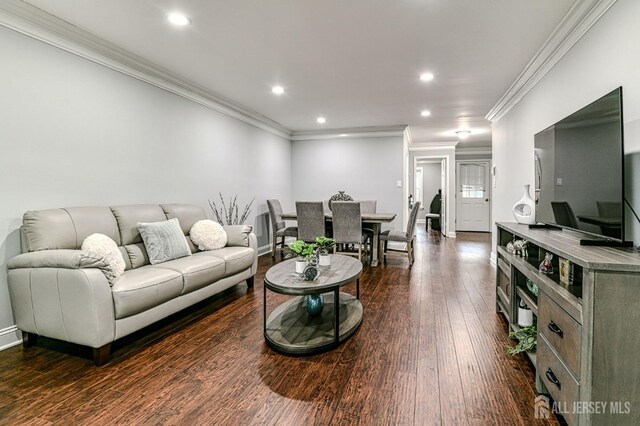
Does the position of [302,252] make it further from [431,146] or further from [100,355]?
[431,146]

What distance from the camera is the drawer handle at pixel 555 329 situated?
156 centimetres

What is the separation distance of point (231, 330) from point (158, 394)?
0.89m

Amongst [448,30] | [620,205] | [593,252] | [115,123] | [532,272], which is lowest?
[532,272]

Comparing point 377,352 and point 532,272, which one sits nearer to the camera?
point 532,272

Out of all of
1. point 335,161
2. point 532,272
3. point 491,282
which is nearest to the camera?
point 532,272

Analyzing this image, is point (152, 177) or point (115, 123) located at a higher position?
point (115, 123)

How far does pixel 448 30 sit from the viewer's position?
2688mm

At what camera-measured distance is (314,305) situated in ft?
9.07

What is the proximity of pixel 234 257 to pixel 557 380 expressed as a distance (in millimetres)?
2772

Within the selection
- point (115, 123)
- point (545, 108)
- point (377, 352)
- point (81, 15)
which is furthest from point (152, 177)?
point (545, 108)

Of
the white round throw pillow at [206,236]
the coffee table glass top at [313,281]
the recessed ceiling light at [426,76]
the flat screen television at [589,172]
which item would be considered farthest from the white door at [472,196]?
the white round throw pillow at [206,236]

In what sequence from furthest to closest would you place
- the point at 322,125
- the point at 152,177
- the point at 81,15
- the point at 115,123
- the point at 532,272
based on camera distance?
the point at 322,125, the point at 152,177, the point at 115,123, the point at 81,15, the point at 532,272

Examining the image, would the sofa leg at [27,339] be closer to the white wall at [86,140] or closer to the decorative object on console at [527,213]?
the white wall at [86,140]

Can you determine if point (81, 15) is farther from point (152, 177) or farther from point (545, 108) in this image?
point (545, 108)
